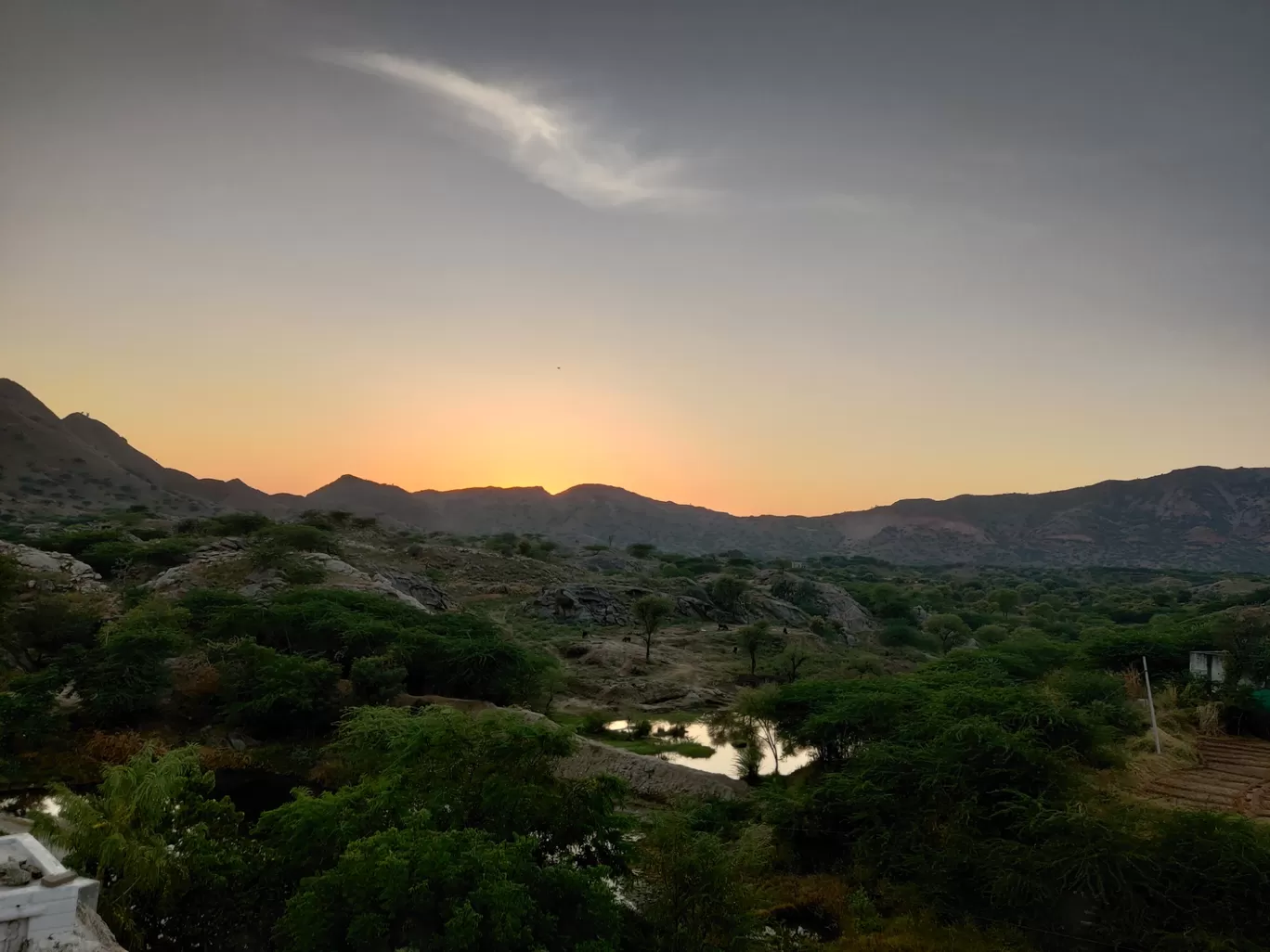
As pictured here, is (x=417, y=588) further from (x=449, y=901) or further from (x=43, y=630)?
(x=449, y=901)

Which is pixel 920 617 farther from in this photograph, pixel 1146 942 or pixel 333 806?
pixel 333 806

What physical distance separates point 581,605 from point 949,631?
35.4m

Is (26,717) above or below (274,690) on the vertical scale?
below

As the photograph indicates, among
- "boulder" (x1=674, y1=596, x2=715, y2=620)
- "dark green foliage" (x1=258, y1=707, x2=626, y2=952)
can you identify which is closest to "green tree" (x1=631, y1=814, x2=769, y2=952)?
"dark green foliage" (x1=258, y1=707, x2=626, y2=952)

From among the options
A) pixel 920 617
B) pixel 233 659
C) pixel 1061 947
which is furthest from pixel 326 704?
pixel 920 617

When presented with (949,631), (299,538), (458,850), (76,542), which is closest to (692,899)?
(458,850)

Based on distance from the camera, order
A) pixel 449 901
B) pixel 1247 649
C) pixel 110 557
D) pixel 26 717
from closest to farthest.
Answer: pixel 449 901
pixel 26 717
pixel 1247 649
pixel 110 557

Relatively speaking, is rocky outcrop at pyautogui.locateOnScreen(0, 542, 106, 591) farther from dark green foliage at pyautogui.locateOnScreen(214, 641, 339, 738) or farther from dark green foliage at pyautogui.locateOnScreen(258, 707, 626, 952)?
dark green foliage at pyautogui.locateOnScreen(258, 707, 626, 952)

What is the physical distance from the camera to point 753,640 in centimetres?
4772

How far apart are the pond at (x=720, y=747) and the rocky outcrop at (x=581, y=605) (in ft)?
93.0

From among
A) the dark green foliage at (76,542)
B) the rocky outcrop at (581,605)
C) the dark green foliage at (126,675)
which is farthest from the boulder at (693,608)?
the dark green foliage at (126,675)

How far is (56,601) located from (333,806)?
30.6 metres

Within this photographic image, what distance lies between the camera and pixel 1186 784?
1944 centimetres

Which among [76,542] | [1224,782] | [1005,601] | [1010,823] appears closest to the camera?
[1010,823]
